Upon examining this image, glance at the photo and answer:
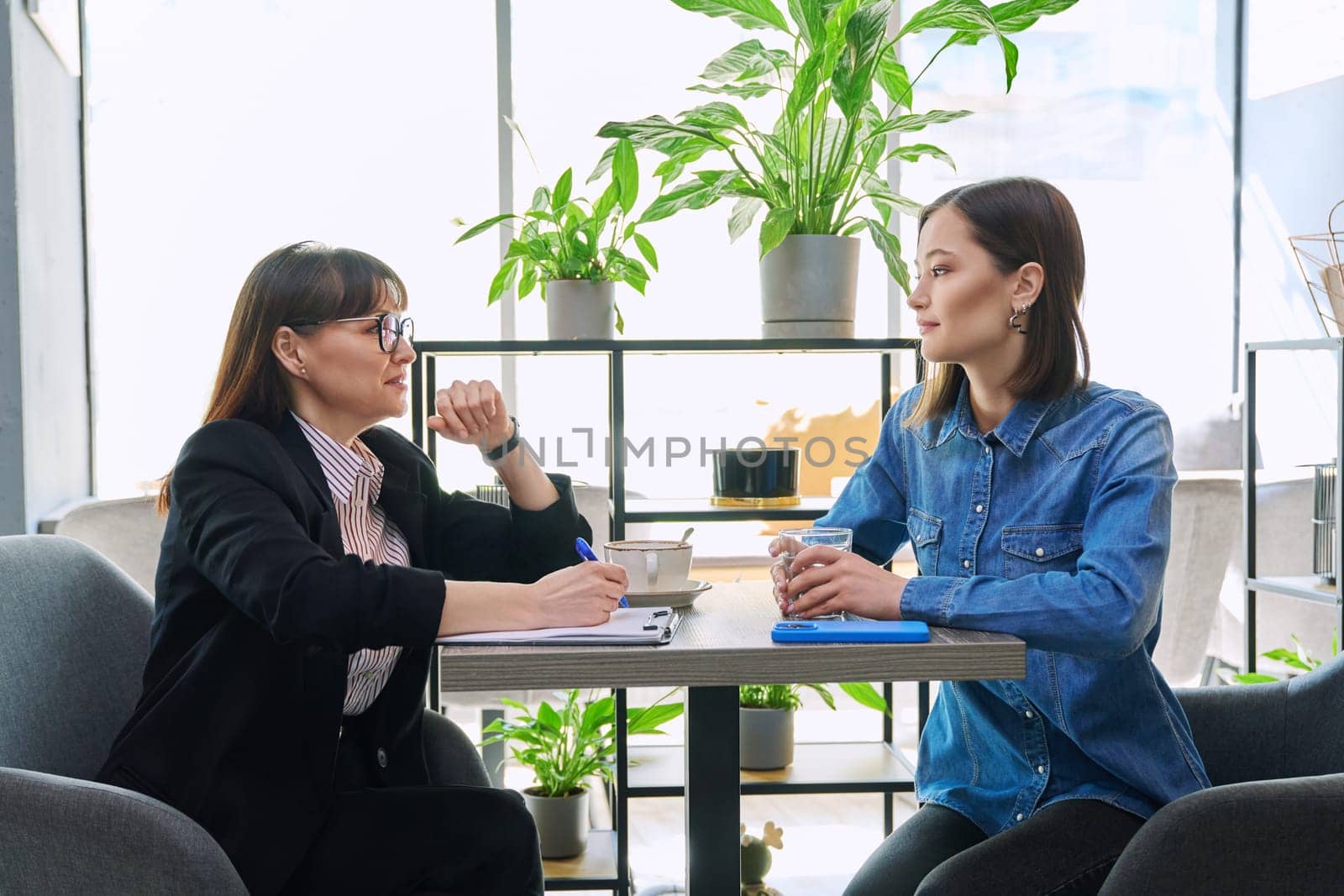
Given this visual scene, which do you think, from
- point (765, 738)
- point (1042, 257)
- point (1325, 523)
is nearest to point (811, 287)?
point (1042, 257)

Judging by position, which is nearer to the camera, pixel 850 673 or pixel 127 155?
pixel 850 673

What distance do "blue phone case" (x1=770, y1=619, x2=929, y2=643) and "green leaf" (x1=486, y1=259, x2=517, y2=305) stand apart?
138cm

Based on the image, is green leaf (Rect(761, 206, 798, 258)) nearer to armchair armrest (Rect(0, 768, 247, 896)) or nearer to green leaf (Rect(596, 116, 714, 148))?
green leaf (Rect(596, 116, 714, 148))

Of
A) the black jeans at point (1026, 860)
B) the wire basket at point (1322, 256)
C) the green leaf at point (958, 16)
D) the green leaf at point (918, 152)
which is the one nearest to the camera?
the black jeans at point (1026, 860)

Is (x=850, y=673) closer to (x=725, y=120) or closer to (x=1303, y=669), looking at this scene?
(x=725, y=120)

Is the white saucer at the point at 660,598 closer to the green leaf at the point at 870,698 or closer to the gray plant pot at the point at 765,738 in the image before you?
the gray plant pot at the point at 765,738

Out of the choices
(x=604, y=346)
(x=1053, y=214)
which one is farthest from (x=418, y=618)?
(x=604, y=346)

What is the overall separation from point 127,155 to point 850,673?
333 centimetres

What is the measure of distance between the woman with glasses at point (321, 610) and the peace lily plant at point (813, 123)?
29.3 inches

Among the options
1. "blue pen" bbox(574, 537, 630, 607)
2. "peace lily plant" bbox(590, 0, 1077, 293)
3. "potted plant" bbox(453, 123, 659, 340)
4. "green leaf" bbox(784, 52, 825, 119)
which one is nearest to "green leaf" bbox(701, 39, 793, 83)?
"peace lily plant" bbox(590, 0, 1077, 293)

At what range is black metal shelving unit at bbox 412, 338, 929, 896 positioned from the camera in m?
2.19

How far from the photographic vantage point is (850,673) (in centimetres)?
112

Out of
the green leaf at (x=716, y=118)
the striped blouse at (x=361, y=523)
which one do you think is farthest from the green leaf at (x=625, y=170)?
the striped blouse at (x=361, y=523)

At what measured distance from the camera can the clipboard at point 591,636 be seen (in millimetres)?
1146
